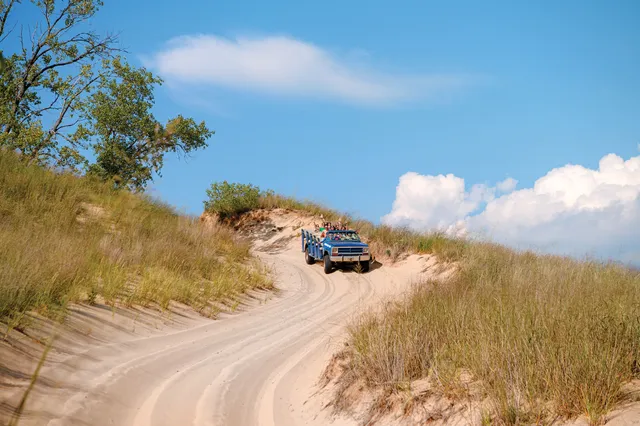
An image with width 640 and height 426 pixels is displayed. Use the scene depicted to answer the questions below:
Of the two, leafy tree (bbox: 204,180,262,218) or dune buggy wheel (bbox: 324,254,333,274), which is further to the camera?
leafy tree (bbox: 204,180,262,218)

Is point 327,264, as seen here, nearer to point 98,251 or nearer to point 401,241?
point 401,241

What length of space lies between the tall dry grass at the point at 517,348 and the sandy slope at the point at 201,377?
116cm

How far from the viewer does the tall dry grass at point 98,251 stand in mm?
8172

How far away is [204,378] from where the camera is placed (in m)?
7.51

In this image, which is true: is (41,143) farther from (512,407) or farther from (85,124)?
(512,407)

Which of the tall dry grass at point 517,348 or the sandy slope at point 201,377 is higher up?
the tall dry grass at point 517,348

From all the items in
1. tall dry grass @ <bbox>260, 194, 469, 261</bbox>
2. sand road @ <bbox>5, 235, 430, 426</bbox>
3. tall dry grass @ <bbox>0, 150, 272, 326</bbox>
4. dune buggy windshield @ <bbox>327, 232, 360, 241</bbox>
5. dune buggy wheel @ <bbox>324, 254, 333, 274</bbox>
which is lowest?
sand road @ <bbox>5, 235, 430, 426</bbox>

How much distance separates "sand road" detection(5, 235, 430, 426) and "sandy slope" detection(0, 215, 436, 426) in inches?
0.5

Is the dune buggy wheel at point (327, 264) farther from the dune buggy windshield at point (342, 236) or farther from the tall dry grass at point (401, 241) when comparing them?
the tall dry grass at point (401, 241)

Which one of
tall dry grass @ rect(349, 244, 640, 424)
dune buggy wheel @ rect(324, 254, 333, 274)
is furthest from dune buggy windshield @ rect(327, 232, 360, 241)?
tall dry grass @ rect(349, 244, 640, 424)

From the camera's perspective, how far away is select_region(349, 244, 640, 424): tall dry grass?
4.48 m

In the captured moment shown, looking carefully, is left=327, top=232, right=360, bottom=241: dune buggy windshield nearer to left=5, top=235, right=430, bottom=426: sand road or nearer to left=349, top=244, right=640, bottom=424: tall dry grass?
left=5, top=235, right=430, bottom=426: sand road

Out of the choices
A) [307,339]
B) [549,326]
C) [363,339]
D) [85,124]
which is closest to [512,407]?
[549,326]

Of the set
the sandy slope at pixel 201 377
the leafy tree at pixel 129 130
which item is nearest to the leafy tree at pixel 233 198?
the leafy tree at pixel 129 130
